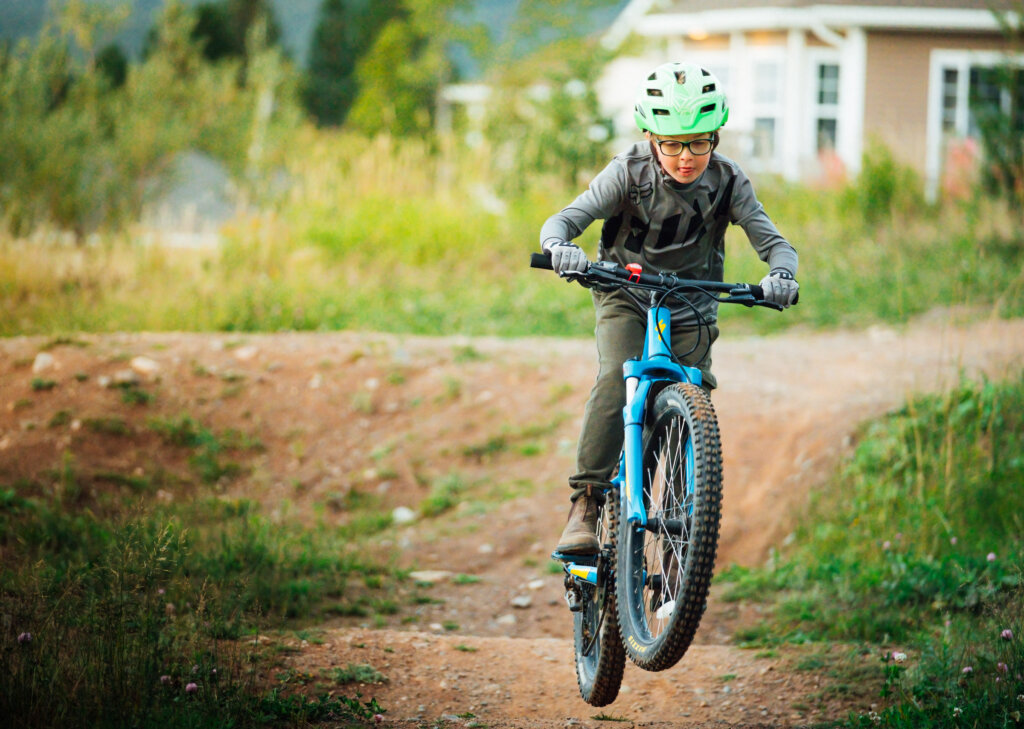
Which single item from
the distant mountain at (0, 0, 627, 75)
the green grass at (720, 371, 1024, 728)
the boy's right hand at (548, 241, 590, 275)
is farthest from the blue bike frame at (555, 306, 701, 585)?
the distant mountain at (0, 0, 627, 75)

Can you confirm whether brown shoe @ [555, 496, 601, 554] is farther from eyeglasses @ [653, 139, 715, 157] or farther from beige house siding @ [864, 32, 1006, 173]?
beige house siding @ [864, 32, 1006, 173]

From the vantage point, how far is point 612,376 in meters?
4.04

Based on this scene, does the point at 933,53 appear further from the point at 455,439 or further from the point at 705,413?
the point at 705,413

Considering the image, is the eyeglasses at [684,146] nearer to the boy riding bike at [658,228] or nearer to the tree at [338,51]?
the boy riding bike at [658,228]

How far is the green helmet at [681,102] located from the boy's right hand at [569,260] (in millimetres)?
587

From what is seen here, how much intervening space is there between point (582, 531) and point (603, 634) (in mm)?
408

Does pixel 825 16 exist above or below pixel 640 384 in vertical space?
above

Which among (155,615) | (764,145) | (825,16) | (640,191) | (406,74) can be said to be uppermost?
(406,74)

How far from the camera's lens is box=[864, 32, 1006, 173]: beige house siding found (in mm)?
20750

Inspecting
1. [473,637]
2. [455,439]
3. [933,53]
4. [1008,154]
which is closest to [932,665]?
[473,637]

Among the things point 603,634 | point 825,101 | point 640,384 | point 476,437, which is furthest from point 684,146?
point 825,101

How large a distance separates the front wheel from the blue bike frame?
0.23ft

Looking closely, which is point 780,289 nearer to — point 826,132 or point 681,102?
point 681,102

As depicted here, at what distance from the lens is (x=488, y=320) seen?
11547 mm
